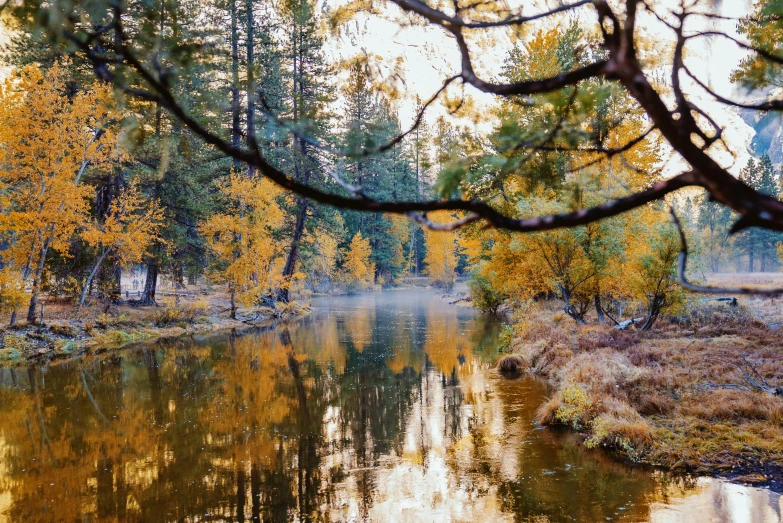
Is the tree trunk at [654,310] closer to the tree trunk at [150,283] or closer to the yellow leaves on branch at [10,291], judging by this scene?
the yellow leaves on branch at [10,291]

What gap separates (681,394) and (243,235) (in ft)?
68.4

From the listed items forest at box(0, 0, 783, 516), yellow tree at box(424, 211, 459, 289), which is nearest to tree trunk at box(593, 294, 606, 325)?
forest at box(0, 0, 783, 516)

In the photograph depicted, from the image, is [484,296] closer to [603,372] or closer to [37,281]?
[603,372]

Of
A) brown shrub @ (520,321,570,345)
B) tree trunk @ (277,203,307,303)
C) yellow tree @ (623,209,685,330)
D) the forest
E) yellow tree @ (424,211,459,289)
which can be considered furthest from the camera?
yellow tree @ (424,211,459,289)

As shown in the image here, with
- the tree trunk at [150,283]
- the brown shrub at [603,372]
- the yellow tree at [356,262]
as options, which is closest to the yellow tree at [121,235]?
the tree trunk at [150,283]

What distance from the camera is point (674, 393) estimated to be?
29.5 ft

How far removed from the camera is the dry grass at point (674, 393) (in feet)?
23.6

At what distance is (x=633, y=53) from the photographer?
6.88 feet

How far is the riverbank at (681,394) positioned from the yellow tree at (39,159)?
1555 cm

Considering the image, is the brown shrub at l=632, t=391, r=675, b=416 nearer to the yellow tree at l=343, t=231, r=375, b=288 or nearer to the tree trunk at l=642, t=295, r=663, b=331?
the tree trunk at l=642, t=295, r=663, b=331

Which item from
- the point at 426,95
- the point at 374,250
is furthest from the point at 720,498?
the point at 374,250

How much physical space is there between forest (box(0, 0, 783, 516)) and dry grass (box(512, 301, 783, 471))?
5 centimetres

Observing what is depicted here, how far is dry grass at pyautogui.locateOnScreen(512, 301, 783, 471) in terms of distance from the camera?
721 centimetres

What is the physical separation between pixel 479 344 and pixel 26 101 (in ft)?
56.6
